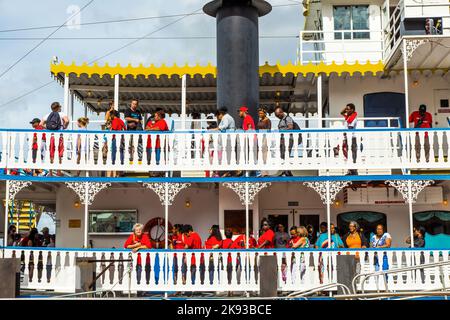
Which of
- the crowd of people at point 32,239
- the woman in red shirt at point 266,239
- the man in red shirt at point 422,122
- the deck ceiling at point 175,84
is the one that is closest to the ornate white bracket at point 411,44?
the man in red shirt at point 422,122

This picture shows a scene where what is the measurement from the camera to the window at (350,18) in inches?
874

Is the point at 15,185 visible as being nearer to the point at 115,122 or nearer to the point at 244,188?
the point at 115,122

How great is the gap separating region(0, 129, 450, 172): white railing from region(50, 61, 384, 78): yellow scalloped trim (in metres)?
2.95

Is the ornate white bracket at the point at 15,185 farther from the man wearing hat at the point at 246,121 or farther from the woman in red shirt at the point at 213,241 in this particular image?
the man wearing hat at the point at 246,121

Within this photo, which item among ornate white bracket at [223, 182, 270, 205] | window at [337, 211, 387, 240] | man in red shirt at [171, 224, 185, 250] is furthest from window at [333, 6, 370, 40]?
man in red shirt at [171, 224, 185, 250]

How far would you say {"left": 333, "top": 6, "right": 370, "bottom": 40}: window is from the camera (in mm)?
22188

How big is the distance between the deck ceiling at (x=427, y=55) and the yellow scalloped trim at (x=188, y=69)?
69cm

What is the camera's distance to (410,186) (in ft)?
57.0

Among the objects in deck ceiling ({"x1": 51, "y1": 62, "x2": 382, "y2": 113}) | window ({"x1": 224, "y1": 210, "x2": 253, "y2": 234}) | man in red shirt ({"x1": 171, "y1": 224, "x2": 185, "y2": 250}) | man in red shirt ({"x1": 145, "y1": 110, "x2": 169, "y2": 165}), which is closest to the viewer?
man in red shirt ({"x1": 171, "y1": 224, "x2": 185, "y2": 250})

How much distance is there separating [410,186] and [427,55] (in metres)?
4.15

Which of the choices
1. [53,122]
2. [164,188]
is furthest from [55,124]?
[164,188]

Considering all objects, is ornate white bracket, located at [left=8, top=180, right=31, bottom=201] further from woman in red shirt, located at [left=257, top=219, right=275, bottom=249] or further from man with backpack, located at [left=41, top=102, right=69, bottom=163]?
woman in red shirt, located at [left=257, top=219, right=275, bottom=249]

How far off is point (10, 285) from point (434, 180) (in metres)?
11.1
